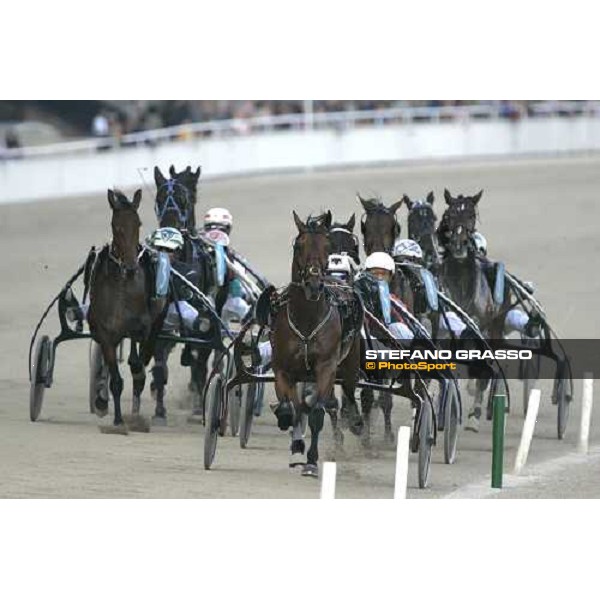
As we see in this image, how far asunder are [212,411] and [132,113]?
17.7 ft

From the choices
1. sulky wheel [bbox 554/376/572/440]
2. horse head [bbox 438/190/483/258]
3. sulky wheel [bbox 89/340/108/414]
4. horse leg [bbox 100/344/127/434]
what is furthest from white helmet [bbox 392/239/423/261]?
sulky wheel [bbox 89/340/108/414]

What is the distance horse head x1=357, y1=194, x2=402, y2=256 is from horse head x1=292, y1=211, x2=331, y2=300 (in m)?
2.45

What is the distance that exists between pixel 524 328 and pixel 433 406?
3.33 meters

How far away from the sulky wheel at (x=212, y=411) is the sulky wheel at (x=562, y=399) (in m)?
4.29

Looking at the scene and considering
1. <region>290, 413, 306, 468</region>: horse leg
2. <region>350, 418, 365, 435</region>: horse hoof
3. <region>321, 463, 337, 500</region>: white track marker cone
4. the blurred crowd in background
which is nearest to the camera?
<region>321, 463, 337, 500</region>: white track marker cone

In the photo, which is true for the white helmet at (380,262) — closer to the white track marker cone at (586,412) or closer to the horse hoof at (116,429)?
the white track marker cone at (586,412)

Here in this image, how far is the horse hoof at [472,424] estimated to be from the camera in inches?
848

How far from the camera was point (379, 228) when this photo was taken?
19516mm

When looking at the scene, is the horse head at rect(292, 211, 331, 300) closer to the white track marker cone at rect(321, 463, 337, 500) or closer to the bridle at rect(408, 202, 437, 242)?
the white track marker cone at rect(321, 463, 337, 500)

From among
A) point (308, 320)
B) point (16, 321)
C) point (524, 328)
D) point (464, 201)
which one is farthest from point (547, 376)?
point (308, 320)

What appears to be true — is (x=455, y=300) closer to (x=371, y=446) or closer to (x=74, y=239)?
(x=371, y=446)

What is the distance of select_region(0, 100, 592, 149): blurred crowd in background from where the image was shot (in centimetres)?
2052

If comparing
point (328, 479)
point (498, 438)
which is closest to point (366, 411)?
point (498, 438)

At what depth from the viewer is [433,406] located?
1878 centimetres
